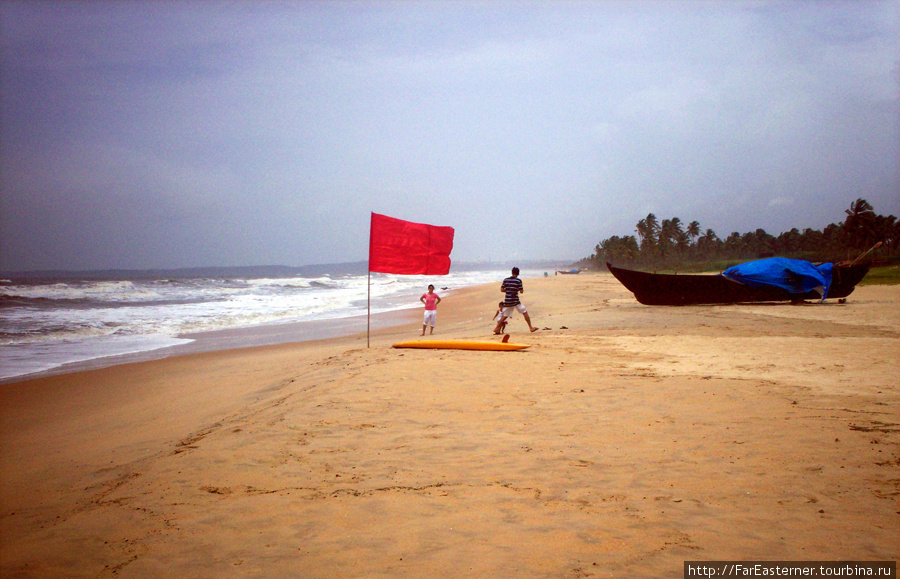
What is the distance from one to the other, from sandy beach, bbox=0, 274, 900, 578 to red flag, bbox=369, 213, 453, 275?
2.80 metres

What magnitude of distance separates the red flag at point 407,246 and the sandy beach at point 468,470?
110 inches

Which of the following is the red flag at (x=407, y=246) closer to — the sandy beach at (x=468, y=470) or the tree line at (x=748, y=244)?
the sandy beach at (x=468, y=470)

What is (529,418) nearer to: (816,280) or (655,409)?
(655,409)

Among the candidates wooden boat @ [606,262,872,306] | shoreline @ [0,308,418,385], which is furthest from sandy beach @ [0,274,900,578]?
wooden boat @ [606,262,872,306]

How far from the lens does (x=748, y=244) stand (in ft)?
384

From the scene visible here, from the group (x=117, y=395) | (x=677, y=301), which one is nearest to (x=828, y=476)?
(x=117, y=395)

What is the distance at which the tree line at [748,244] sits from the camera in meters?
81.6

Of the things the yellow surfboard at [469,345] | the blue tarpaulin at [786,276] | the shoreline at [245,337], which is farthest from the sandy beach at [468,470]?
the blue tarpaulin at [786,276]

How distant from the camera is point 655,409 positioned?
19.2ft

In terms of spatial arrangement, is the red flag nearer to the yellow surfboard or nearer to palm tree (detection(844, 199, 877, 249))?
the yellow surfboard

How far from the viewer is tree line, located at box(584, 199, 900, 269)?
8162cm

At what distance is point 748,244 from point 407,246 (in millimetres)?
127566

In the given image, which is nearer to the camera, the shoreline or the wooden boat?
the shoreline

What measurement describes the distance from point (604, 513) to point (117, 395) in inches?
366
